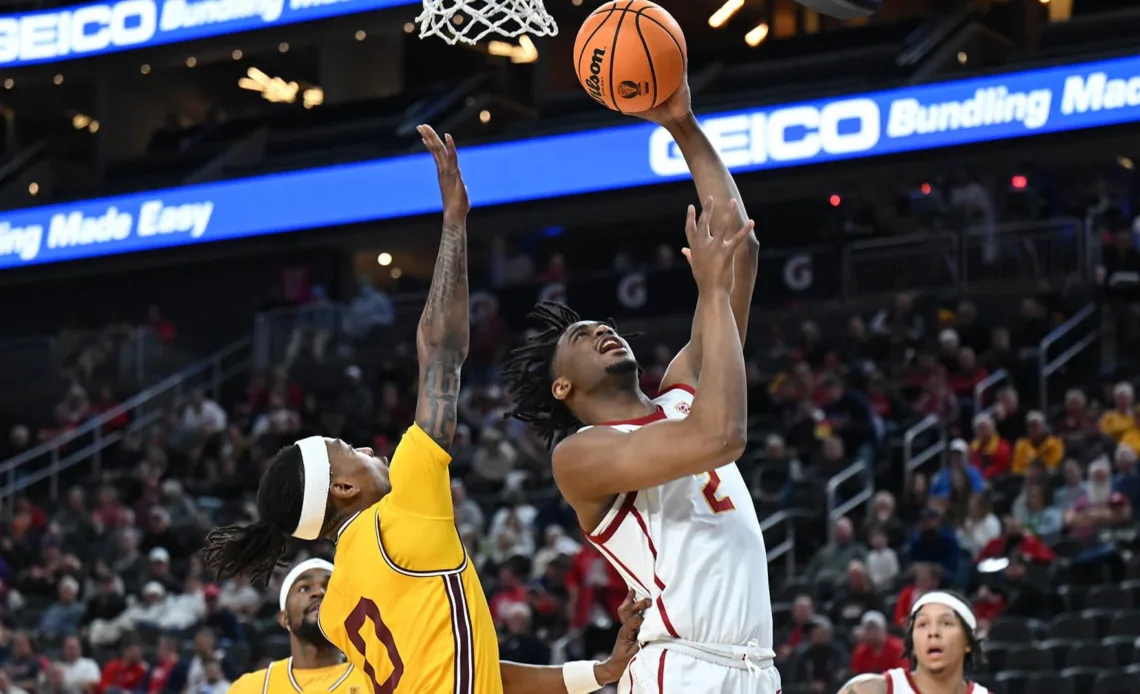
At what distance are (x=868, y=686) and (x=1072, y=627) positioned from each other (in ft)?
16.8

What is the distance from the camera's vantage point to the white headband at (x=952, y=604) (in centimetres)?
635

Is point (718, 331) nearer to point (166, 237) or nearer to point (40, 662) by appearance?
point (40, 662)

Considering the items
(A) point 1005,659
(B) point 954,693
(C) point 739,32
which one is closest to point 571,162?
(C) point 739,32

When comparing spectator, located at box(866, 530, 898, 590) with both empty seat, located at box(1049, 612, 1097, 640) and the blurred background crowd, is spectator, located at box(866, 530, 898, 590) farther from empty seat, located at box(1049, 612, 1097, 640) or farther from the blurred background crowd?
empty seat, located at box(1049, 612, 1097, 640)

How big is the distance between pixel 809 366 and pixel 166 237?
25.5ft

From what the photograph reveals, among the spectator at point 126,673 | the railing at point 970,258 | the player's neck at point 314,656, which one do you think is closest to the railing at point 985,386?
the railing at point 970,258

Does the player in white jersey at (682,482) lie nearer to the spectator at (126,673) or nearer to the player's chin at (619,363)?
the player's chin at (619,363)

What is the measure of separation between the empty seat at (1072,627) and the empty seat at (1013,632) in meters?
0.15

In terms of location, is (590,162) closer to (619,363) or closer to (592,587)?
(592,587)

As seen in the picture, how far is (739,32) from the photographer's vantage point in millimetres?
22969

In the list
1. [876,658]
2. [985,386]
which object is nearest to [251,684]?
[876,658]

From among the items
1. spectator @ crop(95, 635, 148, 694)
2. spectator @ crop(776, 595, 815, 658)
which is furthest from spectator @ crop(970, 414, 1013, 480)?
spectator @ crop(95, 635, 148, 694)

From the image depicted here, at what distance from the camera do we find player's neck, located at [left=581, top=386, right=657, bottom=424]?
459 centimetres

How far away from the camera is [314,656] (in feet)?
20.2
